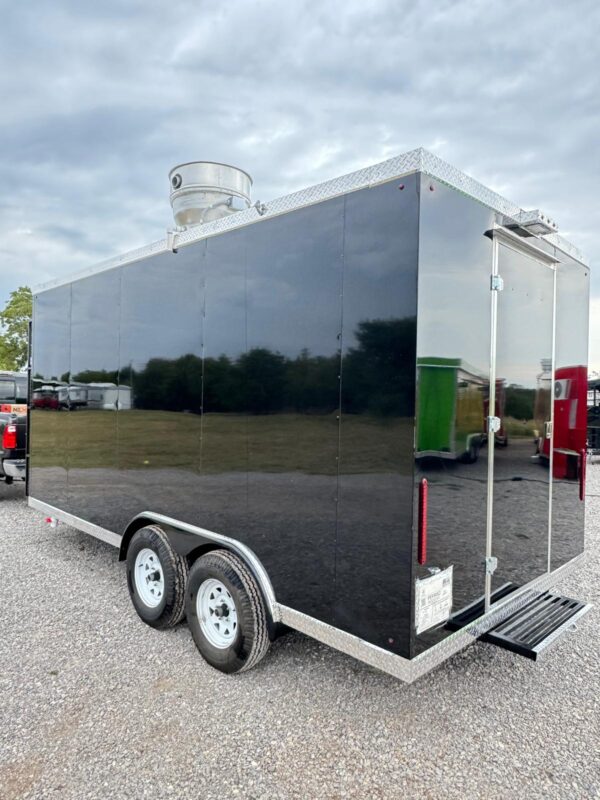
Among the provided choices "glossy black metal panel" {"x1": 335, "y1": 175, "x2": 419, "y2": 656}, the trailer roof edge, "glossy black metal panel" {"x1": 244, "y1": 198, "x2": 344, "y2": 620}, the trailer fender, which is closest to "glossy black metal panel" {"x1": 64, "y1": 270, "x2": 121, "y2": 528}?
the trailer fender

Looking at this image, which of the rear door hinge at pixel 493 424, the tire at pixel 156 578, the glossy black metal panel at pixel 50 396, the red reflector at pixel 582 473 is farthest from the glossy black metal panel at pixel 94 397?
the red reflector at pixel 582 473

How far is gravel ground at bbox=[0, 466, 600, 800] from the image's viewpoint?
2363 mm

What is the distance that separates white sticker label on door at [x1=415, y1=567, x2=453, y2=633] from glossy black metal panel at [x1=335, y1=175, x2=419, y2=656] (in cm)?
6

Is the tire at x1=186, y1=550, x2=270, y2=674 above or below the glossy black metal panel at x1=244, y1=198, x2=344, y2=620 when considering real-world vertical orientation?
below

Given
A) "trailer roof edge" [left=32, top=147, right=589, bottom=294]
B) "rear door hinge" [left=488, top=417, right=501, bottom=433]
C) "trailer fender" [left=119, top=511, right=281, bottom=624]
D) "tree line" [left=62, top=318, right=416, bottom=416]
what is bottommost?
"trailer fender" [left=119, top=511, right=281, bottom=624]

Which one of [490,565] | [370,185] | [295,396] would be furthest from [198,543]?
[370,185]

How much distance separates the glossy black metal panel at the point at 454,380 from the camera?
2379mm

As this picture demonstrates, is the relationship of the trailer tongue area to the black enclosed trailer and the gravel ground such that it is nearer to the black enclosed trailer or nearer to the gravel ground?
the black enclosed trailer

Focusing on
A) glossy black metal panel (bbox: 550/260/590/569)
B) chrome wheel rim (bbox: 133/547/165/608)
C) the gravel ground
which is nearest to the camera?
the gravel ground

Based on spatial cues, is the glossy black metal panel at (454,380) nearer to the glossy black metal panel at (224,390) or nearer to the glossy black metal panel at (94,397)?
the glossy black metal panel at (224,390)

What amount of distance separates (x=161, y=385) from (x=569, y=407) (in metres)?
2.90

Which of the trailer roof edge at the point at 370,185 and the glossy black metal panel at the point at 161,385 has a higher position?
the trailer roof edge at the point at 370,185

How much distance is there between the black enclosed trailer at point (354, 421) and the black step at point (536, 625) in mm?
16

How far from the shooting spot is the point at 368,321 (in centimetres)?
251
